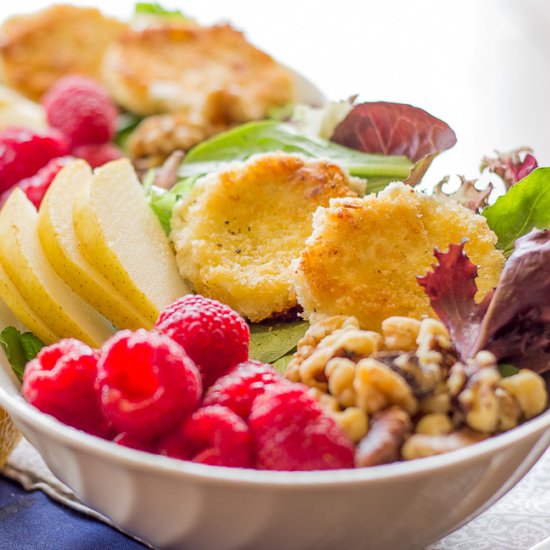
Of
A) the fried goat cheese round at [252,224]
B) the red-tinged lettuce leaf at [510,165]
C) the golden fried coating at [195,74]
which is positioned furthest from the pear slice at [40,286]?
the golden fried coating at [195,74]

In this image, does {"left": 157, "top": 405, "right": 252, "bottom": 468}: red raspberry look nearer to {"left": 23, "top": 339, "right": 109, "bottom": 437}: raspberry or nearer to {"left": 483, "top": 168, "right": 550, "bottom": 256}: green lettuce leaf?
{"left": 23, "top": 339, "right": 109, "bottom": 437}: raspberry

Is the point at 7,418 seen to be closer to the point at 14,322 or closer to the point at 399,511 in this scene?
the point at 14,322

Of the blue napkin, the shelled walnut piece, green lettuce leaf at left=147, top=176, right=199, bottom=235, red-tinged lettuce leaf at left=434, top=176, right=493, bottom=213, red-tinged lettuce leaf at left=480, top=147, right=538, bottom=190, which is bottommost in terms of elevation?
the blue napkin

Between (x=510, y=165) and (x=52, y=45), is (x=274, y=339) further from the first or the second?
(x=52, y=45)

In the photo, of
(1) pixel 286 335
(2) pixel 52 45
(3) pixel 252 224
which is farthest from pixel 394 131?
(2) pixel 52 45

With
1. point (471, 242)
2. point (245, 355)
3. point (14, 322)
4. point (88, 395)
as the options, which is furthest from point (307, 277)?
point (14, 322)

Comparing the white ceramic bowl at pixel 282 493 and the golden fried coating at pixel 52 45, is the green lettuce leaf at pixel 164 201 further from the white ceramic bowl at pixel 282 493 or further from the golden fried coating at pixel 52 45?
the golden fried coating at pixel 52 45

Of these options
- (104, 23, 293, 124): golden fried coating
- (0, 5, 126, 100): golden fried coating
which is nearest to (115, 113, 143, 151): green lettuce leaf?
(104, 23, 293, 124): golden fried coating
